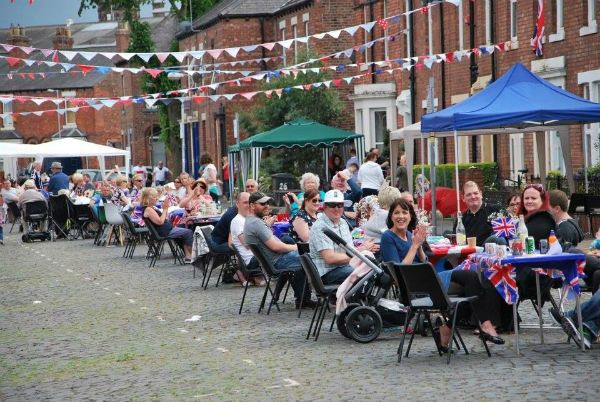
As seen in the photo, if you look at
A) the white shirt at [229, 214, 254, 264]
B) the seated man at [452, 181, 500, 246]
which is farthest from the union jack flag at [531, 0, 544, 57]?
the seated man at [452, 181, 500, 246]

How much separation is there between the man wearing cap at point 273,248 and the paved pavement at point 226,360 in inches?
14.2

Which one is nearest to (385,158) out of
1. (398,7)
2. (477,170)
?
(398,7)

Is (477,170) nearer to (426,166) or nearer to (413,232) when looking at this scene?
(426,166)

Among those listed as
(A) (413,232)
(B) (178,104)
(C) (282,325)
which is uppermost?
(B) (178,104)

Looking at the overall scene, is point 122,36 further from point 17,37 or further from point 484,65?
point 484,65

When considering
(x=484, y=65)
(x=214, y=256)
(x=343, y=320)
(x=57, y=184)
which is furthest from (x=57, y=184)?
(x=343, y=320)

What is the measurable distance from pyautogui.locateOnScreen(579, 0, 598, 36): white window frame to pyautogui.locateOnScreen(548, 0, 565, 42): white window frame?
119 cm

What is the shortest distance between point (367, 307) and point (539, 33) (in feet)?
54.3

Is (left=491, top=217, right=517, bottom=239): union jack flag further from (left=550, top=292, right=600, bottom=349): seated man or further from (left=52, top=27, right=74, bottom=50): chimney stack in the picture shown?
(left=52, top=27, right=74, bottom=50): chimney stack

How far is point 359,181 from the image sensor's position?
99.7ft

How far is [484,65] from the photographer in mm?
33969

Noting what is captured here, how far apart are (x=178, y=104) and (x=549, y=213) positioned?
186 feet

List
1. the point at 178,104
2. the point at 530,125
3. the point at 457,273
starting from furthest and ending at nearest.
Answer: the point at 178,104 < the point at 530,125 < the point at 457,273

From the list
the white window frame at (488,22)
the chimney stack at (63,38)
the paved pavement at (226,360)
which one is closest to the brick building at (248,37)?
the white window frame at (488,22)
